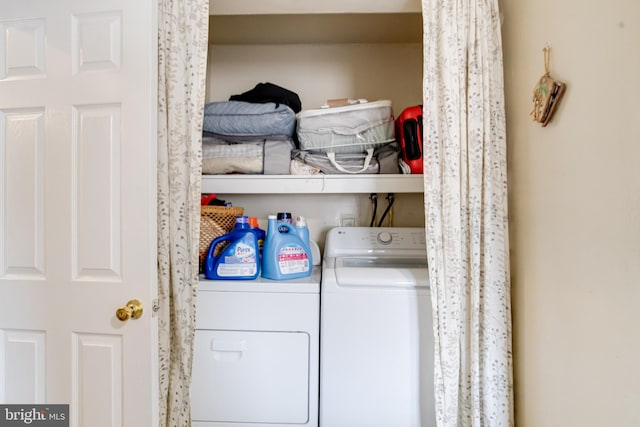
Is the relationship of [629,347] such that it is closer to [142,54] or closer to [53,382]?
[142,54]

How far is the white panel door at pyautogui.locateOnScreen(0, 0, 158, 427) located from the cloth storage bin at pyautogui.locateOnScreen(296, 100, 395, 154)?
A: 790 millimetres

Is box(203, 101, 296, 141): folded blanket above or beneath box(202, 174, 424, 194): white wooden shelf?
above

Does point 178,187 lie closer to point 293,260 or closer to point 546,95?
point 293,260

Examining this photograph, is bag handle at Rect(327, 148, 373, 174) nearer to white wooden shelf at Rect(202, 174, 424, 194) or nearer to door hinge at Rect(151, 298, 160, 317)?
white wooden shelf at Rect(202, 174, 424, 194)

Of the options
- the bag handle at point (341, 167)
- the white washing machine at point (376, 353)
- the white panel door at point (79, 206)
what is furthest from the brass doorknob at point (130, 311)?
the bag handle at point (341, 167)

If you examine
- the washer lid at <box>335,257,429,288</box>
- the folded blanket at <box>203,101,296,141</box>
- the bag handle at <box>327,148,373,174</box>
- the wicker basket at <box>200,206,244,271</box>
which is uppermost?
the folded blanket at <box>203,101,296,141</box>

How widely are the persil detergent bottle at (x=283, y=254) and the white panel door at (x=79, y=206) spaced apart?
51 centimetres

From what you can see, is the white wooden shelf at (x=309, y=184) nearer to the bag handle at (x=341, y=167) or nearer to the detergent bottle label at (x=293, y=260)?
the bag handle at (x=341, y=167)

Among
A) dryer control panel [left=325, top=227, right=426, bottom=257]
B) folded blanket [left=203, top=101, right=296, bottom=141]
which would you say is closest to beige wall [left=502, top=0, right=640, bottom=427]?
dryer control panel [left=325, top=227, right=426, bottom=257]

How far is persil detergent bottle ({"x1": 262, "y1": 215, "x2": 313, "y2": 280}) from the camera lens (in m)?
1.41

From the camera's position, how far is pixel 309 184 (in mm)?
1586

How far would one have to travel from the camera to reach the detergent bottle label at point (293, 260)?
141cm

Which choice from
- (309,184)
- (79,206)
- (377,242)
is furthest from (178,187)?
(377,242)

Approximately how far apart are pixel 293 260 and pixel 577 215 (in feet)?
3.53
